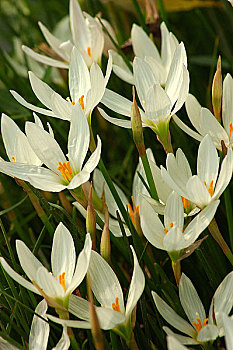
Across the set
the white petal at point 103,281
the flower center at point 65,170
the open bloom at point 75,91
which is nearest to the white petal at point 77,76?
the open bloom at point 75,91

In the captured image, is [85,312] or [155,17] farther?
[155,17]

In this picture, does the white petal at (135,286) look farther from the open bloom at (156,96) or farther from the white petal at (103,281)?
the open bloom at (156,96)

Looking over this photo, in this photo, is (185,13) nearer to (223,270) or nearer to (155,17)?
(155,17)

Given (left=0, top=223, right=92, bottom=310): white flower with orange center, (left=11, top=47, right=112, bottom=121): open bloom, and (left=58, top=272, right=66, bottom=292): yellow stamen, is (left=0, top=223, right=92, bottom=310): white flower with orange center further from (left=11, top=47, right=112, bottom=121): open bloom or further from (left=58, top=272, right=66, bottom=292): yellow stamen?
(left=11, top=47, right=112, bottom=121): open bloom

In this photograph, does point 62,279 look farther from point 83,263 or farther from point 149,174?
point 149,174

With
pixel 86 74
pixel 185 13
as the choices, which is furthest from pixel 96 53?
pixel 185 13

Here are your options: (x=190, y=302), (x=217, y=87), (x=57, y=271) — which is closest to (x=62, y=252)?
(x=57, y=271)

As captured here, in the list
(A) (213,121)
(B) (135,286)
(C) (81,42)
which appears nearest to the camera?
(B) (135,286)
